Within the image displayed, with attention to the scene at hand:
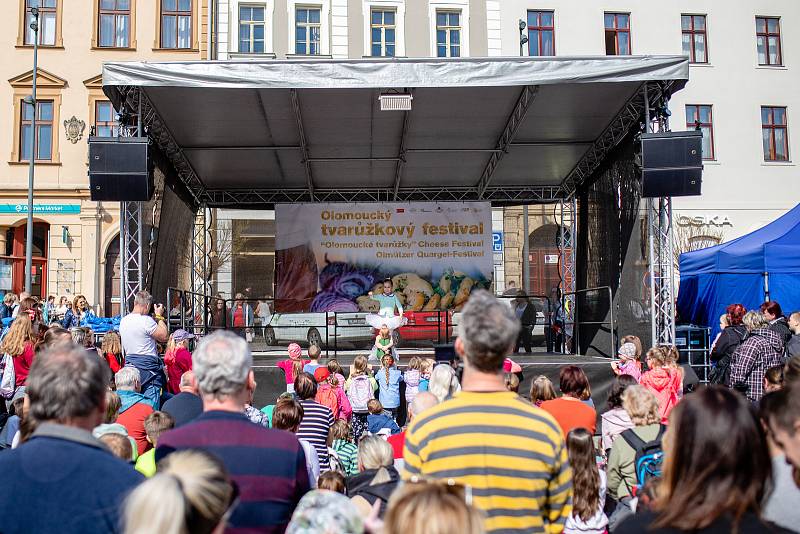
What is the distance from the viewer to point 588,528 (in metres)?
3.79

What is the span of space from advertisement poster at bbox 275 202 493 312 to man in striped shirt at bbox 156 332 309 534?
519 inches

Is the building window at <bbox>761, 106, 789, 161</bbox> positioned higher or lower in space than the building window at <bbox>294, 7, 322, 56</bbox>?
lower

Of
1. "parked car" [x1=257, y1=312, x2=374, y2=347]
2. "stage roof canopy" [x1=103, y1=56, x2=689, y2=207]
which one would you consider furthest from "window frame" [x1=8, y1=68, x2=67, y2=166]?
"parked car" [x1=257, y1=312, x2=374, y2=347]

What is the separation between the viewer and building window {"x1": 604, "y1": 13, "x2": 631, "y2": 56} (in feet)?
82.0

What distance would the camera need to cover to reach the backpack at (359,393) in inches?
334

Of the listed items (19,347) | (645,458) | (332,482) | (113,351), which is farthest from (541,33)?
(332,482)

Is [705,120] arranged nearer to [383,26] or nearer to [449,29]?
[449,29]

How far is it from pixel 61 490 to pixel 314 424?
3383 millimetres

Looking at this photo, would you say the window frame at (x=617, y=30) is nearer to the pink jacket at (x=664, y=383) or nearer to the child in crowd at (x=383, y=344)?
the child in crowd at (x=383, y=344)

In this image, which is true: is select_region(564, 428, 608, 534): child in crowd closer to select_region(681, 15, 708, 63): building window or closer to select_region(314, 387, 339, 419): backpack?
select_region(314, 387, 339, 419): backpack

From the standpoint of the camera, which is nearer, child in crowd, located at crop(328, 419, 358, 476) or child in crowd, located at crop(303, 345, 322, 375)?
child in crowd, located at crop(328, 419, 358, 476)

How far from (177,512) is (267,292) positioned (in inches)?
785

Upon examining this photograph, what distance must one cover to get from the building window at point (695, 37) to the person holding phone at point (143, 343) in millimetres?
23016

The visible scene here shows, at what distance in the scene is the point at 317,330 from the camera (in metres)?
15.0
